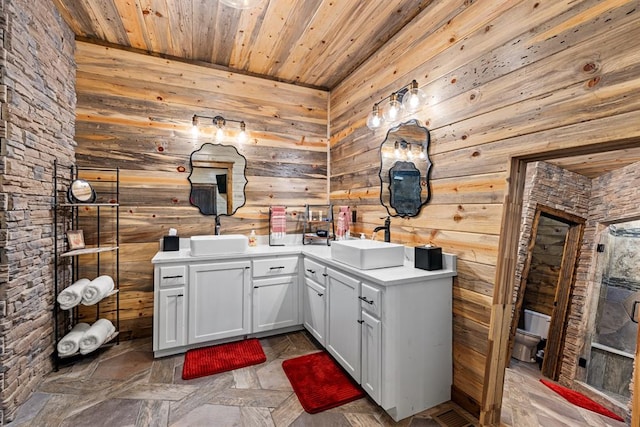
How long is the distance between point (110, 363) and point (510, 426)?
9.52 ft

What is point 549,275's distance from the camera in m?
1.62

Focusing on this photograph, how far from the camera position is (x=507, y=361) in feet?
5.68

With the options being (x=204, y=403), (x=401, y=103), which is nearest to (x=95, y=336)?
(x=204, y=403)

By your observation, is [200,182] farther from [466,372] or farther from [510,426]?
[510,426]

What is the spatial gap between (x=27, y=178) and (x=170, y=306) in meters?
1.35

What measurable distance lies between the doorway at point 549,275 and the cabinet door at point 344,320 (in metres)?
0.94

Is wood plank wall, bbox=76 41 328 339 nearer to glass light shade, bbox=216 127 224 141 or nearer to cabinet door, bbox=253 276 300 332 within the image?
glass light shade, bbox=216 127 224 141

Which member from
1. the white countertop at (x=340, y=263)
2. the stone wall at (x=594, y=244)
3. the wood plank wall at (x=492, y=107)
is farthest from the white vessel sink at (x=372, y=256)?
the stone wall at (x=594, y=244)

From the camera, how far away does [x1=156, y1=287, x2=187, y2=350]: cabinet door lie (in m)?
2.53

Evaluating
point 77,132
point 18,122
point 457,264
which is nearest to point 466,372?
point 457,264

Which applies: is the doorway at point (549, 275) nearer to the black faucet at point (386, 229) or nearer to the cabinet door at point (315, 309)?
the black faucet at point (386, 229)

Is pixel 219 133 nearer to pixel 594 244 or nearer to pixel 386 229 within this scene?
pixel 386 229

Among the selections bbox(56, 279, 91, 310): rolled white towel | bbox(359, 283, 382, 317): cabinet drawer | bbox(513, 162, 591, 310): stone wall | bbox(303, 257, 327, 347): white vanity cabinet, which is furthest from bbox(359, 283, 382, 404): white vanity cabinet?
bbox(56, 279, 91, 310): rolled white towel

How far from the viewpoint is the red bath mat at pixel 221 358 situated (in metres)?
2.37
